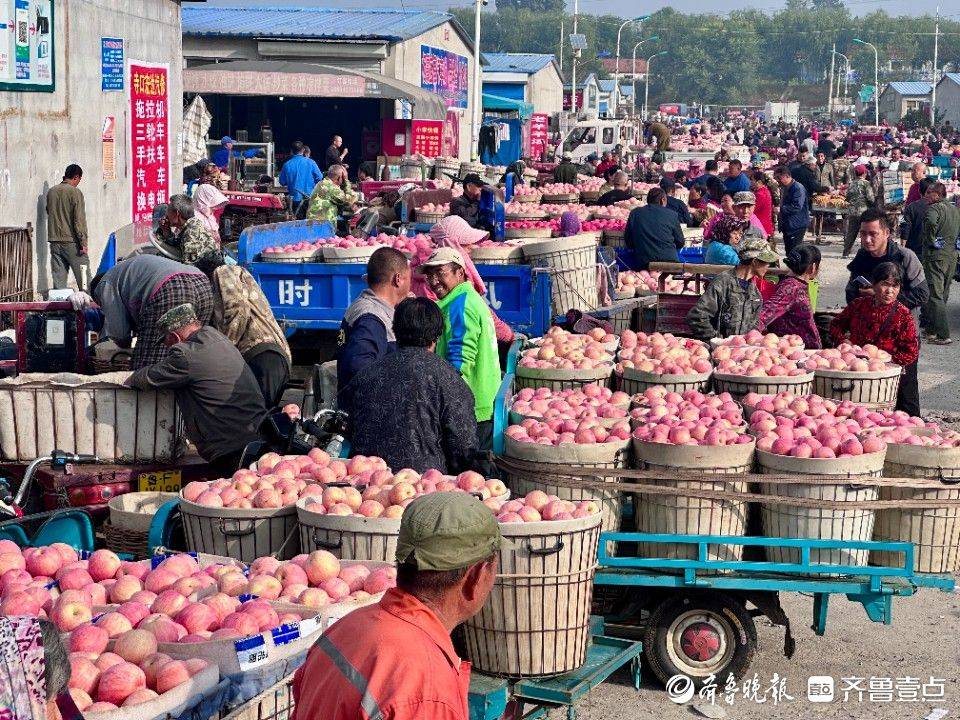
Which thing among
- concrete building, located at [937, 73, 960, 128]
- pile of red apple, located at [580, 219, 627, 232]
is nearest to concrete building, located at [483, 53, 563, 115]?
concrete building, located at [937, 73, 960, 128]

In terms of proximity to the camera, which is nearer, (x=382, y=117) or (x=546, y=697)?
(x=546, y=697)

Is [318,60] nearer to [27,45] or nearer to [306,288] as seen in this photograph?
[27,45]

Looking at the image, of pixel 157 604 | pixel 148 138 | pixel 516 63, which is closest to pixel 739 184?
pixel 148 138

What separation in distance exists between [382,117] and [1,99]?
76.2ft

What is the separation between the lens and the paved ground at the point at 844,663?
21.5ft

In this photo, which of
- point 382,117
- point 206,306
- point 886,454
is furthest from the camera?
point 382,117

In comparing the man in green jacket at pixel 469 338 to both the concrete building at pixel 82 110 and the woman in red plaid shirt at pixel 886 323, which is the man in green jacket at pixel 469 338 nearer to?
the woman in red plaid shirt at pixel 886 323

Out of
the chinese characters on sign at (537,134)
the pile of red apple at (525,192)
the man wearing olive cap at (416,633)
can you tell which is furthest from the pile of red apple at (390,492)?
the chinese characters on sign at (537,134)

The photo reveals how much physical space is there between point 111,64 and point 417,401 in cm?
1443

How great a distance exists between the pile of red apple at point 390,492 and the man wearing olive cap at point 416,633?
8.04 ft

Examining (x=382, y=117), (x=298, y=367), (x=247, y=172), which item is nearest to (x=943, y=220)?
(x=298, y=367)

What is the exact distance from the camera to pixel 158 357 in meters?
7.86

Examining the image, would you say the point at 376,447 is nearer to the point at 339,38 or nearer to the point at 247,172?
the point at 247,172
